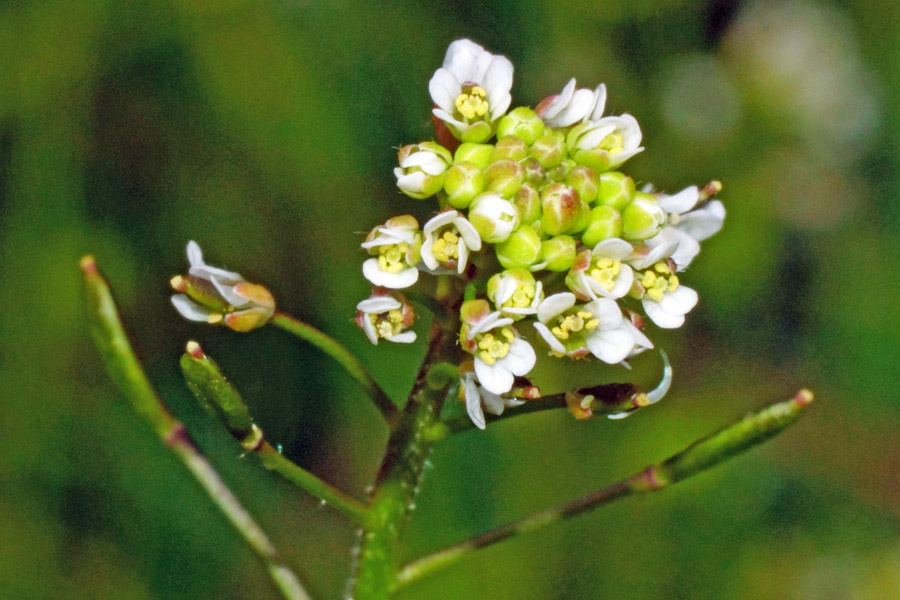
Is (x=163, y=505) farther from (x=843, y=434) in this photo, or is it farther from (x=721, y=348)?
(x=843, y=434)

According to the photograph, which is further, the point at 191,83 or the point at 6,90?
the point at 191,83

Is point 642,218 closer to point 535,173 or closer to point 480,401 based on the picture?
point 535,173

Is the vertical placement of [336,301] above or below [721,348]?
above

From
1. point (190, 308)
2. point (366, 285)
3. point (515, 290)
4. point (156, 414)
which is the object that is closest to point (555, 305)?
point (515, 290)

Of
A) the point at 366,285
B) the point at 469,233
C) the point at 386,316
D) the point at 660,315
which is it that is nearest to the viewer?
the point at 469,233

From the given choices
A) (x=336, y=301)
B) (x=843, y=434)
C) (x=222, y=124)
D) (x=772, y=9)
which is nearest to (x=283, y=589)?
(x=336, y=301)

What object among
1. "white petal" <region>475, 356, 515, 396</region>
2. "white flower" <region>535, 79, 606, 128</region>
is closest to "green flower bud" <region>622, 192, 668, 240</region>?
"white flower" <region>535, 79, 606, 128</region>

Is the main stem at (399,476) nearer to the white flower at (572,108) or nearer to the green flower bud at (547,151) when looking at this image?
the green flower bud at (547,151)
